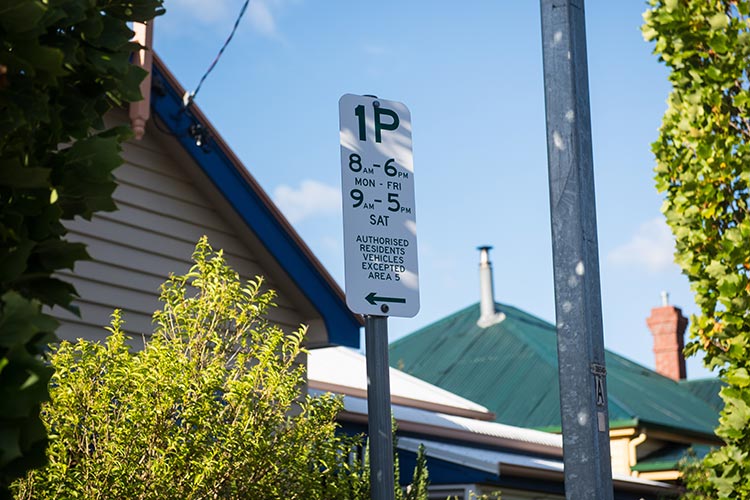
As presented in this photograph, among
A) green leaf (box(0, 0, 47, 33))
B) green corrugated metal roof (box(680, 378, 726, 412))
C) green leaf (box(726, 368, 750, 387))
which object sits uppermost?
green corrugated metal roof (box(680, 378, 726, 412))

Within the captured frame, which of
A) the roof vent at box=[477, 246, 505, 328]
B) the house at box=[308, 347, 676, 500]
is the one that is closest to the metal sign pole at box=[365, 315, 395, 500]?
the house at box=[308, 347, 676, 500]

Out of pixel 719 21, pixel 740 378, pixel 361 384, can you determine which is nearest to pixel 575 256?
pixel 740 378

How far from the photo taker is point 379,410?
14.4 ft

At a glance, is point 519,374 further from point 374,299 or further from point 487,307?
point 374,299

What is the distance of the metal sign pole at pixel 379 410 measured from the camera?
4.31 metres

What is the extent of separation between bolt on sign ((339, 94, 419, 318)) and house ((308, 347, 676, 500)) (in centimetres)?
693

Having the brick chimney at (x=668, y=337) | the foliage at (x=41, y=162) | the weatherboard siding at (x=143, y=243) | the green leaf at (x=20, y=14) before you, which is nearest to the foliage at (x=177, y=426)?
the weatherboard siding at (x=143, y=243)

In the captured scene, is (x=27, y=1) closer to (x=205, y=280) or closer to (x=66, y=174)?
Answer: (x=66, y=174)

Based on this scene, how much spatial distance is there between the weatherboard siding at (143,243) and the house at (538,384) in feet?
33.0

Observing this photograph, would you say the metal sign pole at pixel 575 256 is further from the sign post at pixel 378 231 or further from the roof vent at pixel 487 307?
the roof vent at pixel 487 307

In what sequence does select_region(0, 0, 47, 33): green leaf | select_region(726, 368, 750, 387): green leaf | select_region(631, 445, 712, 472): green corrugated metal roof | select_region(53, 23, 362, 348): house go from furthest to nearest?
select_region(631, 445, 712, 472): green corrugated metal roof → select_region(53, 23, 362, 348): house → select_region(726, 368, 750, 387): green leaf → select_region(0, 0, 47, 33): green leaf

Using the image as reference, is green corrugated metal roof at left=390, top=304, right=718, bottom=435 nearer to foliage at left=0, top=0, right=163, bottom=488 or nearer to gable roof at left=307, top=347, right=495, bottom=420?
gable roof at left=307, top=347, right=495, bottom=420

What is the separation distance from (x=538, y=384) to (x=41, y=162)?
18.8 m

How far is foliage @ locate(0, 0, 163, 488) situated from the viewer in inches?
95.8
